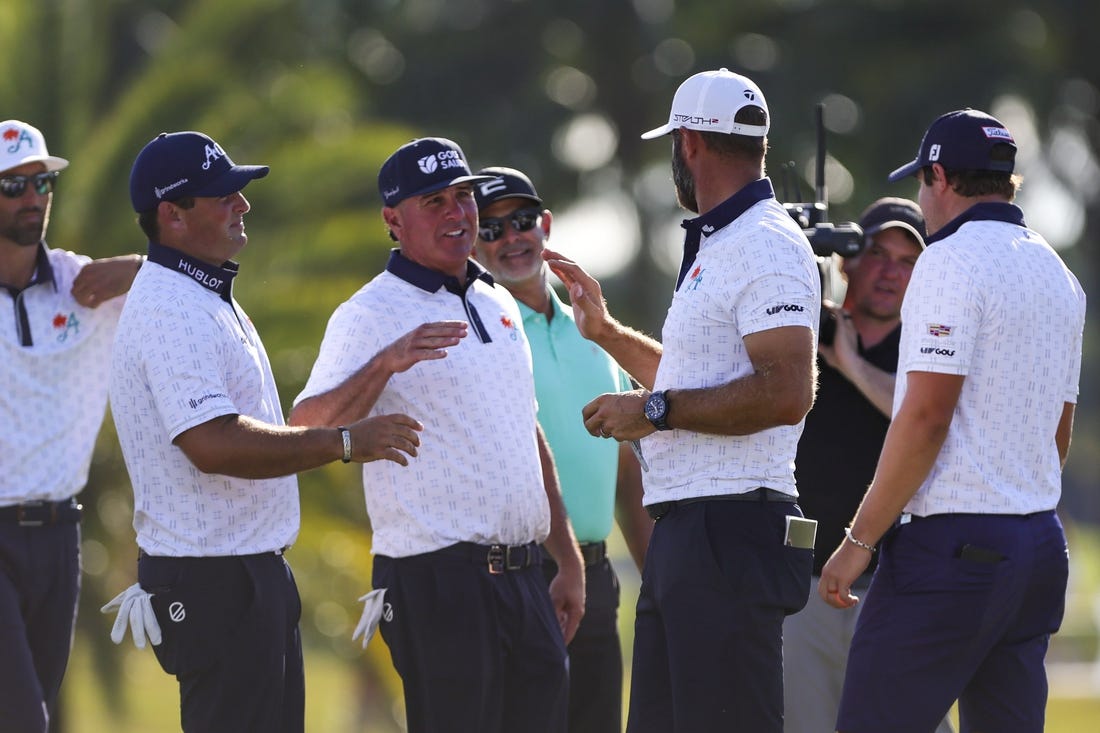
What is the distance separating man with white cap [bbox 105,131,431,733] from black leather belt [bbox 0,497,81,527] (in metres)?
1.23

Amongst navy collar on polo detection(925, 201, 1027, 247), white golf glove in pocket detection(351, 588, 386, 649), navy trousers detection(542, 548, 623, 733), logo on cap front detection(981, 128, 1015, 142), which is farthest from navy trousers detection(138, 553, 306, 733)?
logo on cap front detection(981, 128, 1015, 142)

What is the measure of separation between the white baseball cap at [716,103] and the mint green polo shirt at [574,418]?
1685 millimetres

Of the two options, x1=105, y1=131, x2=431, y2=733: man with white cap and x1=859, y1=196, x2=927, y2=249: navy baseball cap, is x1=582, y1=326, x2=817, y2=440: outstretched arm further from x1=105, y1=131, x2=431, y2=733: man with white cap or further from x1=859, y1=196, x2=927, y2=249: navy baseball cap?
x1=859, y1=196, x2=927, y2=249: navy baseball cap

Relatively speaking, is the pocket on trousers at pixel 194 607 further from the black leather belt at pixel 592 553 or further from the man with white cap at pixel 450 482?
the black leather belt at pixel 592 553

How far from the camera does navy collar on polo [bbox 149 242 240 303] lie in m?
5.49

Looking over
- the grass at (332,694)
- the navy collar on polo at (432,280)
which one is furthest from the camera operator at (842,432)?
the grass at (332,694)

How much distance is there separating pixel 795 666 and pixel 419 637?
1.86 m

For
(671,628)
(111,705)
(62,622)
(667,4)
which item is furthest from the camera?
(667,4)

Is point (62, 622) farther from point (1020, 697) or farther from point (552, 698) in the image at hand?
point (1020, 697)

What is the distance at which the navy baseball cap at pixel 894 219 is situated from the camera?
6887 millimetres

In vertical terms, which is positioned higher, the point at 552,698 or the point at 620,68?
the point at 620,68

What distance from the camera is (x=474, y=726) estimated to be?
562 centimetres

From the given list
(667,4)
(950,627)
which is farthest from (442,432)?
(667,4)

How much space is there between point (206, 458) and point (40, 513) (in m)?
1.66
